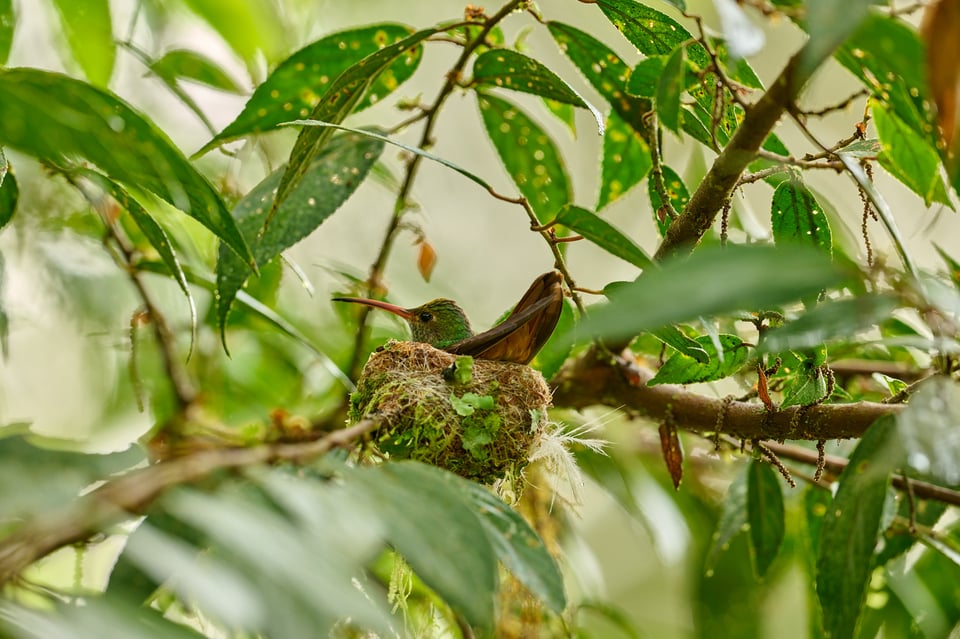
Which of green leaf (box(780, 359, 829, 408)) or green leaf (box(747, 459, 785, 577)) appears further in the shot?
green leaf (box(747, 459, 785, 577))

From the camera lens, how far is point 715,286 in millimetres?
778

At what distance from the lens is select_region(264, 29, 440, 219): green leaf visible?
4.23 feet

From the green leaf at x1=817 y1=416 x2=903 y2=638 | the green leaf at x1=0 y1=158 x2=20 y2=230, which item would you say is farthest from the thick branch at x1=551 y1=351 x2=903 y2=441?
the green leaf at x1=0 y1=158 x2=20 y2=230

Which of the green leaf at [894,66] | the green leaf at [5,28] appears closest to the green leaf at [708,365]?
the green leaf at [894,66]

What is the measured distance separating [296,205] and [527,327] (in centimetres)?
47

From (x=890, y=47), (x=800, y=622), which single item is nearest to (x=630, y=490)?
(x=890, y=47)

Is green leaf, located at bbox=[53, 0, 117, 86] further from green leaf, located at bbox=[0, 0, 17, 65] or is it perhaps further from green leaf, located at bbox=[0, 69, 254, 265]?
green leaf, located at bbox=[0, 69, 254, 265]

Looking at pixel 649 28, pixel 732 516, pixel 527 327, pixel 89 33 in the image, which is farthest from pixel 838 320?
pixel 89 33

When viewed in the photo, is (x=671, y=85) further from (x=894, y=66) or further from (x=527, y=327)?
(x=527, y=327)

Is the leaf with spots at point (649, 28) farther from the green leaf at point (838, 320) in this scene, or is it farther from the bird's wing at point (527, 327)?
the green leaf at point (838, 320)

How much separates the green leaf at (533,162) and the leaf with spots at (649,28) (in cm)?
44

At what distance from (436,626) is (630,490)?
2.01ft

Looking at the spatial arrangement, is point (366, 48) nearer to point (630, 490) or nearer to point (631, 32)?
point (631, 32)

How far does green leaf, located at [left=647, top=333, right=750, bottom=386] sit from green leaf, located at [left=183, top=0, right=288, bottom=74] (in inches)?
50.7
